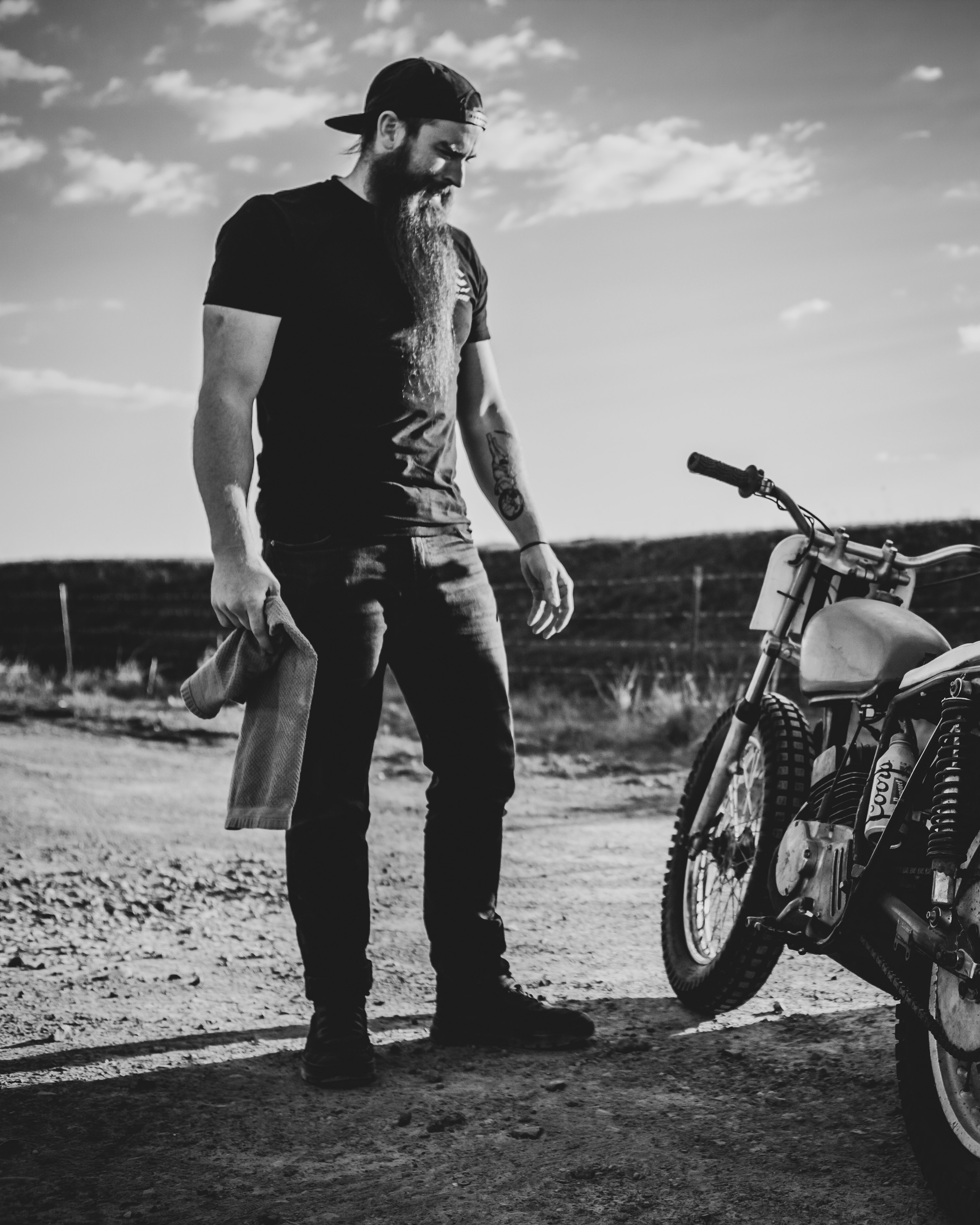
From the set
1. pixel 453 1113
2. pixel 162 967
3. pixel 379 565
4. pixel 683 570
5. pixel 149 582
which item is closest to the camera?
pixel 453 1113

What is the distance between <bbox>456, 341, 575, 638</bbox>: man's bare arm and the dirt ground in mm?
1165

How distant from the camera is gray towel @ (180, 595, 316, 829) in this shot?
9.11 ft

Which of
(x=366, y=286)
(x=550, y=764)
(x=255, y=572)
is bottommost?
(x=550, y=764)

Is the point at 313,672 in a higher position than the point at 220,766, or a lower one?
higher

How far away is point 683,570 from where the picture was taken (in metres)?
15.6

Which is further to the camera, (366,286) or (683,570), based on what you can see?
(683,570)

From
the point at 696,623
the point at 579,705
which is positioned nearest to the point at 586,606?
the point at 579,705

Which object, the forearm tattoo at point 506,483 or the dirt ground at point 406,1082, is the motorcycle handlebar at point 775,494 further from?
the dirt ground at point 406,1082

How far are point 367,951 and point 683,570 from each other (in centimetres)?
1201

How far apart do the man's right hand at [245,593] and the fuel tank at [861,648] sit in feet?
4.07

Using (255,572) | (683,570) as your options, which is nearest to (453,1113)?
(255,572)

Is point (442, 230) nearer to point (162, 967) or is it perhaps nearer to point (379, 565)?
point (379, 565)

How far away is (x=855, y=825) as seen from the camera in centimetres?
267

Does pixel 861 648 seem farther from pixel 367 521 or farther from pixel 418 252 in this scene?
pixel 418 252
